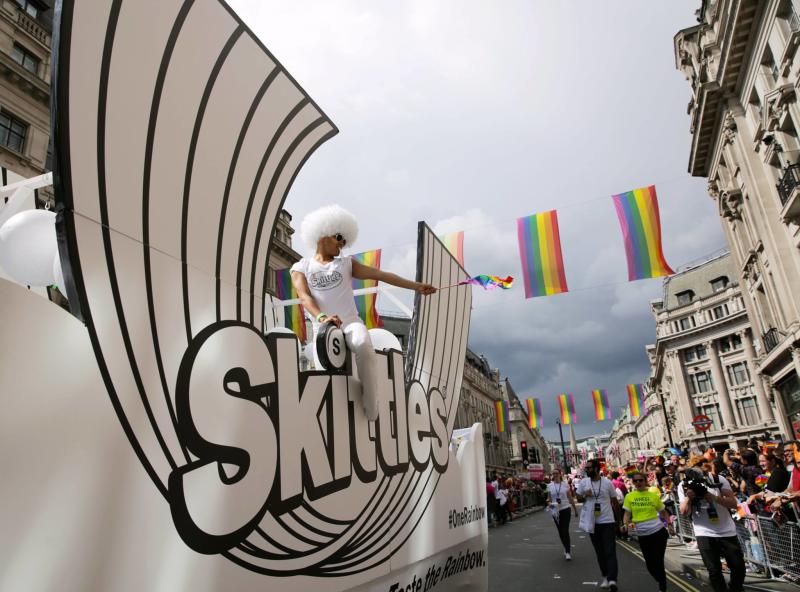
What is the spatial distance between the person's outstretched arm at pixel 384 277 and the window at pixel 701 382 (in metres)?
62.6

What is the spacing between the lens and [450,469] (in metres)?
3.53

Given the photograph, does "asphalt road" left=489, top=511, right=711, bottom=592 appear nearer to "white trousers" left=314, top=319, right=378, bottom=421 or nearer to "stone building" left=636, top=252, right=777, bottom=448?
"white trousers" left=314, top=319, right=378, bottom=421

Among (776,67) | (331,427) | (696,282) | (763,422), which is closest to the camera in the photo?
(331,427)

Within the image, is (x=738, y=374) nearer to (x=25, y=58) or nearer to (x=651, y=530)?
(x=651, y=530)

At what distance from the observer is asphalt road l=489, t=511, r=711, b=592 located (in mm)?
7355

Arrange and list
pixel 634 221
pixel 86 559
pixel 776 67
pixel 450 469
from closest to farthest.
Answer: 1. pixel 86 559
2. pixel 450 469
3. pixel 634 221
4. pixel 776 67

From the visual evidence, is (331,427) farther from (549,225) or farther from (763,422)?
(763,422)

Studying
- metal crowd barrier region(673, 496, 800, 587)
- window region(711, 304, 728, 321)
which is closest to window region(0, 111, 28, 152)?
metal crowd barrier region(673, 496, 800, 587)

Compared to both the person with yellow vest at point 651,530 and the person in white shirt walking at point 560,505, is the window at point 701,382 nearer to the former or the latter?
the person in white shirt walking at point 560,505

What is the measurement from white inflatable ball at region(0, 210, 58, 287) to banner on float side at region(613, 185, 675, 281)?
28.5ft

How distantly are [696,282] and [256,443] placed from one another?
6997 cm

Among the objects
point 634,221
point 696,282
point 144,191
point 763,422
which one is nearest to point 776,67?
point 634,221

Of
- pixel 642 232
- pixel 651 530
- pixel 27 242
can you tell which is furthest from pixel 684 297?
pixel 27 242

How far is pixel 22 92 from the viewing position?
59.0 feet
